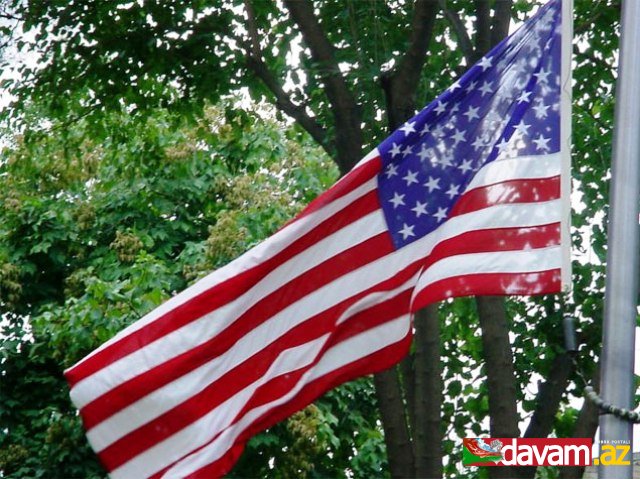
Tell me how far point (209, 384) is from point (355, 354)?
755 mm

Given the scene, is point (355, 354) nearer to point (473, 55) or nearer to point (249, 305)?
point (249, 305)

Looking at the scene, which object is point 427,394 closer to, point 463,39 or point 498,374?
point 498,374

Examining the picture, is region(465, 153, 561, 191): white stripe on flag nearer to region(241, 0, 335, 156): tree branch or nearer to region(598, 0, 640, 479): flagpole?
region(598, 0, 640, 479): flagpole

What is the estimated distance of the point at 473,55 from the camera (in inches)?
302

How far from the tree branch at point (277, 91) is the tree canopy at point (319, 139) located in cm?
1

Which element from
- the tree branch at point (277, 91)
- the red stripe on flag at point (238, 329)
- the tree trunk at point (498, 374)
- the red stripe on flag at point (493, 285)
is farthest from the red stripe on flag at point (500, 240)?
the tree branch at point (277, 91)

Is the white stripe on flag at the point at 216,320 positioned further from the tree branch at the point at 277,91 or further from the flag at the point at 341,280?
the tree branch at the point at 277,91

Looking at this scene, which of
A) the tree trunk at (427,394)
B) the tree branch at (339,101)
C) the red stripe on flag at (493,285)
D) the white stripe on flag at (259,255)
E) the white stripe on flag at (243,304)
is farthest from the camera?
the tree branch at (339,101)

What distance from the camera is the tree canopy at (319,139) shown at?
23.5 feet

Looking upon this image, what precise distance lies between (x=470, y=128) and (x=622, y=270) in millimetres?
1577

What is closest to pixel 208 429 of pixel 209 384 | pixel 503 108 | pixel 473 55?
pixel 209 384

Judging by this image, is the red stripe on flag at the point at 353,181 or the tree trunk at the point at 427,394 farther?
the tree trunk at the point at 427,394

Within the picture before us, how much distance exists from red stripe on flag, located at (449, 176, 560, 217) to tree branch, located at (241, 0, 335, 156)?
1736 mm

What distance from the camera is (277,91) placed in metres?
7.95
